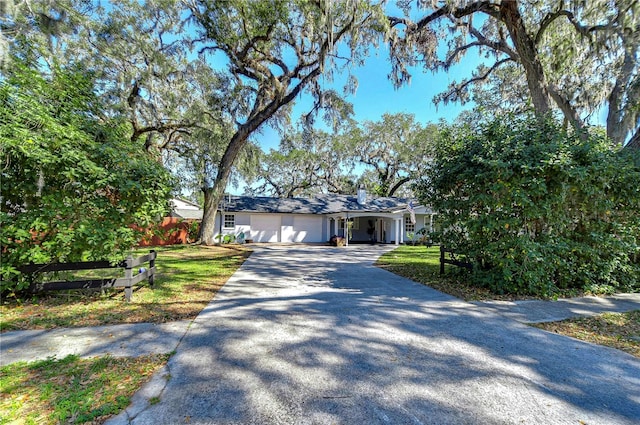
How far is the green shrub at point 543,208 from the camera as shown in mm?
5465

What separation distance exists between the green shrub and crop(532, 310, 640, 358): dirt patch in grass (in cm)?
110

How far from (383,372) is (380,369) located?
6 cm

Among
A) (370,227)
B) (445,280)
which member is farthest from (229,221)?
(445,280)

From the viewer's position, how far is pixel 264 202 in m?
22.5

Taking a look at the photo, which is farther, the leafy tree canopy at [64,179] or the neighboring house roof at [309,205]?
the neighboring house roof at [309,205]

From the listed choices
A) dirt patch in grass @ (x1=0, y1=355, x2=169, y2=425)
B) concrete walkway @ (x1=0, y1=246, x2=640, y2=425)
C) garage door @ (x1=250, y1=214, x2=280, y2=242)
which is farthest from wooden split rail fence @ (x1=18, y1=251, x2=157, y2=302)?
garage door @ (x1=250, y1=214, x2=280, y2=242)

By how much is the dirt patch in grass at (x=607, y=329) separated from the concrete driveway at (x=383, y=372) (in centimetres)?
33

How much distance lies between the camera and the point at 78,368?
2855 mm

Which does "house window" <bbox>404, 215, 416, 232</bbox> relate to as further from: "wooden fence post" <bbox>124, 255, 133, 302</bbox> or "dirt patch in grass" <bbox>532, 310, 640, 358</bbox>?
"wooden fence post" <bbox>124, 255, 133, 302</bbox>

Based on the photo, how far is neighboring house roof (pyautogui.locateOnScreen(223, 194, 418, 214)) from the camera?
68.6 ft

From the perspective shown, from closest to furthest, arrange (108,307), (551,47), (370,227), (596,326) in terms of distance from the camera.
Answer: (596,326)
(108,307)
(551,47)
(370,227)

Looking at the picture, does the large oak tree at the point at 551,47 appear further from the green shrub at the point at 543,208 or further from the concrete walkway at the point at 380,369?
the concrete walkway at the point at 380,369

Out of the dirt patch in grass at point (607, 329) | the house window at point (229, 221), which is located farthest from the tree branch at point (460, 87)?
the house window at point (229, 221)

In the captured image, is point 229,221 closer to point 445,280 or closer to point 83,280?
point 83,280
